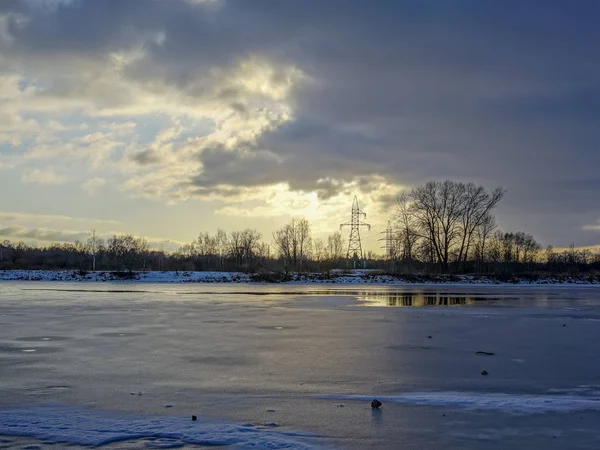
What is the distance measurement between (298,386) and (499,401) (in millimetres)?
2796

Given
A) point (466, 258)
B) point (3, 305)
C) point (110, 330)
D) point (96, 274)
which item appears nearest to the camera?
point (110, 330)

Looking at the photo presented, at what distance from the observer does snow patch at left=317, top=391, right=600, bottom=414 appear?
6.90 metres

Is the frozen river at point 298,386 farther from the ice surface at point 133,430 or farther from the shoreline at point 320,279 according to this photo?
the shoreline at point 320,279

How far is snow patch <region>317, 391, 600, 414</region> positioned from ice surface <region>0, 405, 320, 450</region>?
1.91 meters

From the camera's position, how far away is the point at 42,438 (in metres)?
5.64

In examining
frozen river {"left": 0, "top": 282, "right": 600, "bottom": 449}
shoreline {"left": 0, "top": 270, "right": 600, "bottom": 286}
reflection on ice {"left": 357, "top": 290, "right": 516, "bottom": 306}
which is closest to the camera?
frozen river {"left": 0, "top": 282, "right": 600, "bottom": 449}

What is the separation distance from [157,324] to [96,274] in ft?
168

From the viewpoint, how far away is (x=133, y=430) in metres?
5.88

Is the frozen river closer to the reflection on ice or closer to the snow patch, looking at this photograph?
the snow patch

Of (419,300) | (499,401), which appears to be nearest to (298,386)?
(499,401)

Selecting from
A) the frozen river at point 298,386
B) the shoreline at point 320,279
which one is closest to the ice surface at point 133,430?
the frozen river at point 298,386

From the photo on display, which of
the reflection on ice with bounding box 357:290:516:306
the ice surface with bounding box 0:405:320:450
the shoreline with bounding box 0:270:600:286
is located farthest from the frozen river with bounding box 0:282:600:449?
the shoreline with bounding box 0:270:600:286

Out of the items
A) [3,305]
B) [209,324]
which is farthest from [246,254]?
[209,324]

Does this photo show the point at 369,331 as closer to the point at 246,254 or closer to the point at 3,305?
the point at 3,305
